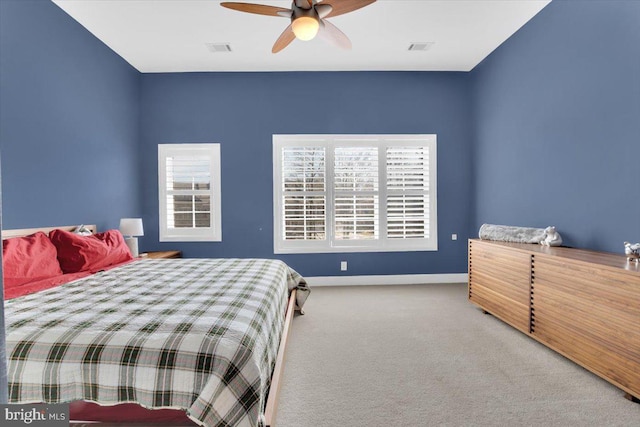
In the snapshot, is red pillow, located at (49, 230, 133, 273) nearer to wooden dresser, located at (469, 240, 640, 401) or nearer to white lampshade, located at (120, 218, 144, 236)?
white lampshade, located at (120, 218, 144, 236)

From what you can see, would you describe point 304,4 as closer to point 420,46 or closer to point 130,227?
point 420,46

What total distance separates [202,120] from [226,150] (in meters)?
0.54

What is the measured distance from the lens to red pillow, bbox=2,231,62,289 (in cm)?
233

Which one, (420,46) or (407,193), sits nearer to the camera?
(420,46)

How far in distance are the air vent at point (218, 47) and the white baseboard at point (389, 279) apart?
3164mm

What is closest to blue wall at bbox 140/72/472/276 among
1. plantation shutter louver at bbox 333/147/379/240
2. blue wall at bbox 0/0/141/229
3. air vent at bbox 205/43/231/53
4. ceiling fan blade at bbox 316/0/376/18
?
plantation shutter louver at bbox 333/147/379/240

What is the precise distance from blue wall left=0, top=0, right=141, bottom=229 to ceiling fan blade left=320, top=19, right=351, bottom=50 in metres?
2.54

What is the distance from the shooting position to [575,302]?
A: 2.42 m

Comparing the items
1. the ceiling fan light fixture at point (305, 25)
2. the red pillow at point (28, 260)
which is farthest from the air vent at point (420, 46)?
the red pillow at point (28, 260)

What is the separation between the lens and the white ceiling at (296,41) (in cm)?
332

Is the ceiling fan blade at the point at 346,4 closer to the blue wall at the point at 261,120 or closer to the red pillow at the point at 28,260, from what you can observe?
the blue wall at the point at 261,120

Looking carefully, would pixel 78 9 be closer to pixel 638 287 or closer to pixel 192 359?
pixel 192 359

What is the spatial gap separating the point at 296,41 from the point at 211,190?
7.53ft

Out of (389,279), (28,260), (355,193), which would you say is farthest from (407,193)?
(28,260)
